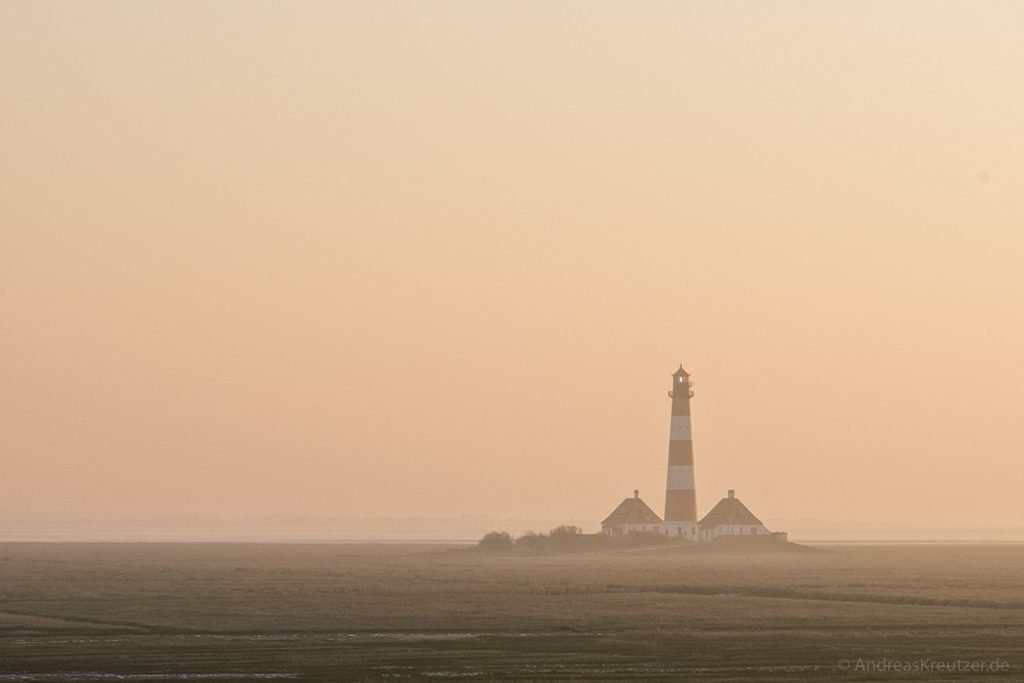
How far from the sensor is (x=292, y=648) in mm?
50562

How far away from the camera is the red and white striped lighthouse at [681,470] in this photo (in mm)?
138875

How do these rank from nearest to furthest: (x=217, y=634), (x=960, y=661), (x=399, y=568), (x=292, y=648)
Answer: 1. (x=960, y=661)
2. (x=292, y=648)
3. (x=217, y=634)
4. (x=399, y=568)

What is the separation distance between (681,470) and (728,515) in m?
8.04

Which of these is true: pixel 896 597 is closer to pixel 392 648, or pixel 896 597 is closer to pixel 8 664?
pixel 392 648

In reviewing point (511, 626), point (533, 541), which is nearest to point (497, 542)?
point (533, 541)

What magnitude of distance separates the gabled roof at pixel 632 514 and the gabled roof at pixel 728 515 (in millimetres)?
4102

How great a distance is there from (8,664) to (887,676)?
827 inches

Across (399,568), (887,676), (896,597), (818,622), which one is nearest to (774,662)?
(887,676)

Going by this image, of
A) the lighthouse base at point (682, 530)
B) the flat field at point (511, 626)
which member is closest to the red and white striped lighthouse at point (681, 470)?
the lighthouse base at point (682, 530)

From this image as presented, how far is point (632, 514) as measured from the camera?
486 ft

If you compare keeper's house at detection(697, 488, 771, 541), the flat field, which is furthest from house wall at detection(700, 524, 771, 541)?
the flat field

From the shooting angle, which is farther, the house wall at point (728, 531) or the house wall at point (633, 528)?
the house wall at point (633, 528)

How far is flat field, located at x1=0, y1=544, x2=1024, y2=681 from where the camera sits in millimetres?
45344

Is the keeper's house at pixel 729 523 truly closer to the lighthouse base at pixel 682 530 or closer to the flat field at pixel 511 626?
the lighthouse base at pixel 682 530
